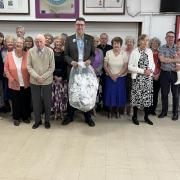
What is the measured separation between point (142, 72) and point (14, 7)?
8.00ft

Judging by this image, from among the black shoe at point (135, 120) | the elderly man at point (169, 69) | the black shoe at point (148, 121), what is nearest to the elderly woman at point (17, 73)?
the black shoe at point (135, 120)

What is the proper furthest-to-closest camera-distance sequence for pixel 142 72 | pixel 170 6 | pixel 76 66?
pixel 170 6
pixel 142 72
pixel 76 66

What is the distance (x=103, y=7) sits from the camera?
5.01 metres

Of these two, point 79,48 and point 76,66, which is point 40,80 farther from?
point 79,48

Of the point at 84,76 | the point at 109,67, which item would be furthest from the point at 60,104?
the point at 109,67

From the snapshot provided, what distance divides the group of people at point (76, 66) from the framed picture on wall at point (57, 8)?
609mm

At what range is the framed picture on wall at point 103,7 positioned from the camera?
4.98m

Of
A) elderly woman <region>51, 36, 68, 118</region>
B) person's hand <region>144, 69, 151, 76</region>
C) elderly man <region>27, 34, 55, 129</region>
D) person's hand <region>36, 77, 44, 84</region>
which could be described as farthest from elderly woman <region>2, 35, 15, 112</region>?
person's hand <region>144, 69, 151, 76</region>

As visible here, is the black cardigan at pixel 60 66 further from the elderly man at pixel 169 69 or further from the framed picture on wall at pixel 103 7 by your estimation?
the elderly man at pixel 169 69

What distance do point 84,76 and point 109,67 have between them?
0.54 meters

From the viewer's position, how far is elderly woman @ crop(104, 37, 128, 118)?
14.5 ft

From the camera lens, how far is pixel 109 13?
5035 millimetres

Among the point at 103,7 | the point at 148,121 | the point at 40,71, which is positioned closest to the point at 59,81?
the point at 40,71

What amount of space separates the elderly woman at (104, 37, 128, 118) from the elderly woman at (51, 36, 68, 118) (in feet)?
2.08
